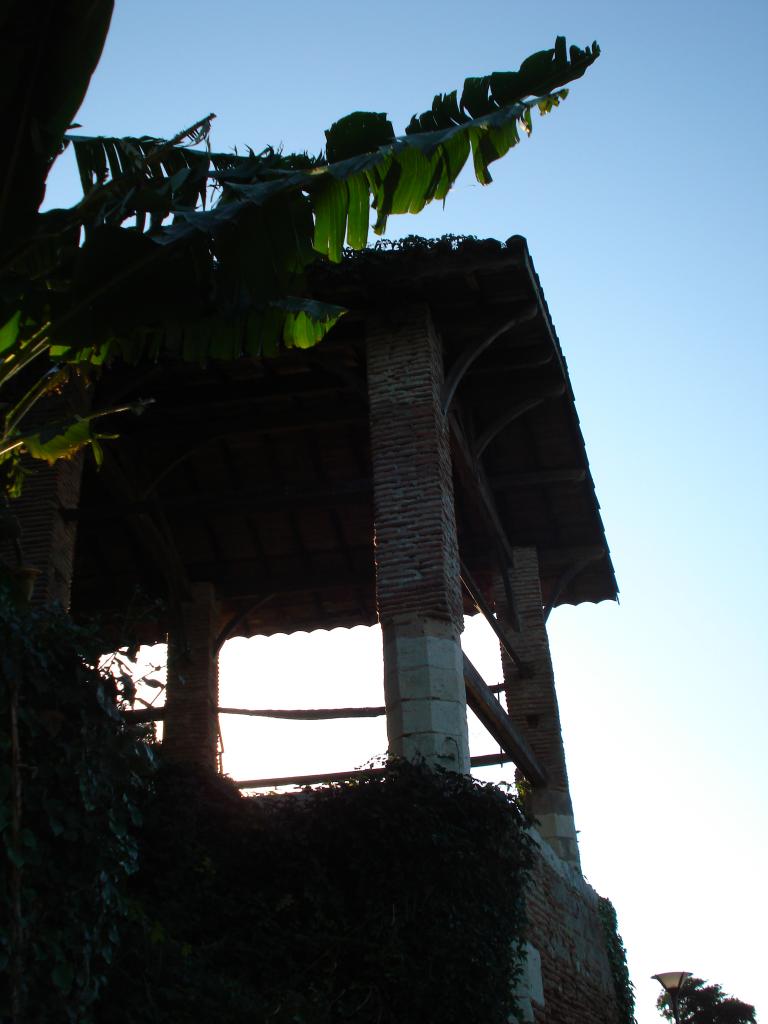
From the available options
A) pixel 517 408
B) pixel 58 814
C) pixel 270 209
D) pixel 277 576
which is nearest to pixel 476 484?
pixel 517 408

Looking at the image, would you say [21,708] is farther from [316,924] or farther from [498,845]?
[498,845]

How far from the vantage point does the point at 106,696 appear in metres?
6.05

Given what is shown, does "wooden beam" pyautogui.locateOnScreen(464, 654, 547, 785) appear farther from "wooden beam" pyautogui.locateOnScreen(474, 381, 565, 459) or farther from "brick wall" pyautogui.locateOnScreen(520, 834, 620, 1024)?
"wooden beam" pyautogui.locateOnScreen(474, 381, 565, 459)

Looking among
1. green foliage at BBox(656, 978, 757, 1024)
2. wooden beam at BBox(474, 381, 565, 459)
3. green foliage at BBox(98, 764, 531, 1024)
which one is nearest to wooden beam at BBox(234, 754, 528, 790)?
green foliage at BBox(98, 764, 531, 1024)

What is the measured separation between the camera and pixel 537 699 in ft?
46.4

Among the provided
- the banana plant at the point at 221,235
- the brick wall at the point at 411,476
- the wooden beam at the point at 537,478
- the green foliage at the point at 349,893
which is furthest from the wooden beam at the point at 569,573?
the banana plant at the point at 221,235

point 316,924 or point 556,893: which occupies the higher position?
point 556,893

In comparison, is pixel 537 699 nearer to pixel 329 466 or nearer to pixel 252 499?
pixel 329 466

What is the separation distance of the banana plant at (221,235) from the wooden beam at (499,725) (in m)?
4.18

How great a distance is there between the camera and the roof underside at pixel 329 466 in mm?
11133

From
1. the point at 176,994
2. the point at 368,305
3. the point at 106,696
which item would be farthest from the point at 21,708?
the point at 368,305

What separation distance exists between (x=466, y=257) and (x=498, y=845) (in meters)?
5.06

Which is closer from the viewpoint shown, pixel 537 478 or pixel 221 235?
pixel 221 235

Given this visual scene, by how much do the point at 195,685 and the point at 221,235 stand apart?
914 centimetres
